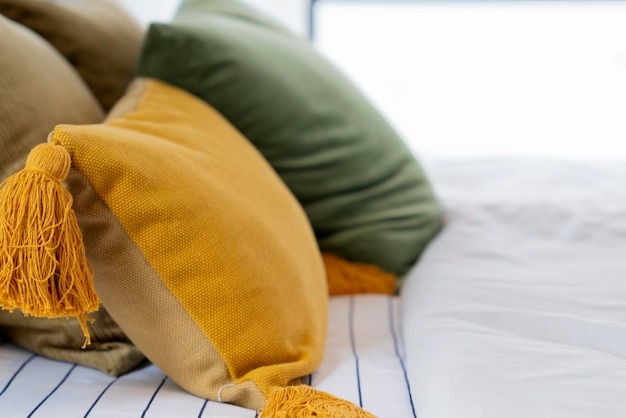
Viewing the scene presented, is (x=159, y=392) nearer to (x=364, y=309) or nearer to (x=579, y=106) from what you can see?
(x=364, y=309)

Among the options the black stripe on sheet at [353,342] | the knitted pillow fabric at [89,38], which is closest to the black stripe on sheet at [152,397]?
the black stripe on sheet at [353,342]

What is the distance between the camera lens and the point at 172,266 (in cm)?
69

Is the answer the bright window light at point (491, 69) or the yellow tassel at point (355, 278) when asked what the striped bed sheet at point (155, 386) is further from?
the bright window light at point (491, 69)

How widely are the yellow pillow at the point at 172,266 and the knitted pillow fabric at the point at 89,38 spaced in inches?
15.9

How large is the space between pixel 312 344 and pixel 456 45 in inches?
→ 109

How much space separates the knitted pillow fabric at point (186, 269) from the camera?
674 millimetres

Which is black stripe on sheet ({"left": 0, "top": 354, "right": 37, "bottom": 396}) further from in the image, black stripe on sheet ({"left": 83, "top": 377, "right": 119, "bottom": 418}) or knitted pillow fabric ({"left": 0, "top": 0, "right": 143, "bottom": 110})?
knitted pillow fabric ({"left": 0, "top": 0, "right": 143, "bottom": 110})

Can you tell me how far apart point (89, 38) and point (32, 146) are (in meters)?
0.40

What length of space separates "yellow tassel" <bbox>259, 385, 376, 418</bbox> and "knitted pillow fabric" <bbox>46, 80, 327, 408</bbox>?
0.13 ft

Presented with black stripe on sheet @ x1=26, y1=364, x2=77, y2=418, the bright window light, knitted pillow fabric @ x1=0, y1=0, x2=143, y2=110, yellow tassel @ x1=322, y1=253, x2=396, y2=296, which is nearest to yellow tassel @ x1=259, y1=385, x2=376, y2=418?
black stripe on sheet @ x1=26, y1=364, x2=77, y2=418

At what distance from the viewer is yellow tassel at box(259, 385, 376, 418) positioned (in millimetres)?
621

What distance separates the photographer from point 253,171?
0.92 m

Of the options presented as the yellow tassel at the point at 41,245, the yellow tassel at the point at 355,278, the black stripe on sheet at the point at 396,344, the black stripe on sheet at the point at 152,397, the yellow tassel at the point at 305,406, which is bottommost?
the yellow tassel at the point at 355,278

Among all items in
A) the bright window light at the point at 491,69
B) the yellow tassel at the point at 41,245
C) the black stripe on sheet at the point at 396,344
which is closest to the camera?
the yellow tassel at the point at 41,245
